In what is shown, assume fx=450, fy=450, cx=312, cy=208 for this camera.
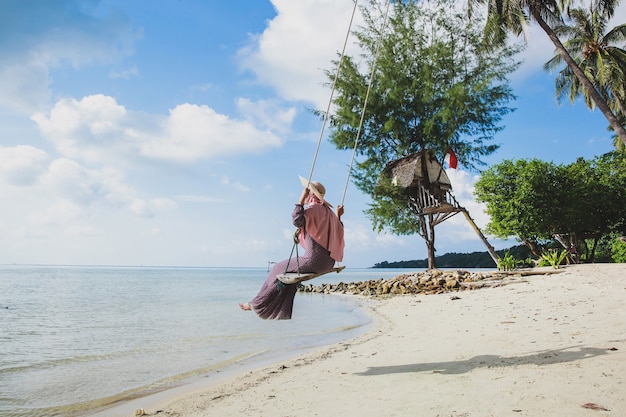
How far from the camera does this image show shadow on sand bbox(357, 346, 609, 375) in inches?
208

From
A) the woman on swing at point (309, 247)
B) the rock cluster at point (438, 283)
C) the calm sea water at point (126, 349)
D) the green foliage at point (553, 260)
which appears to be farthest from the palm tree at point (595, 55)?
the woman on swing at point (309, 247)

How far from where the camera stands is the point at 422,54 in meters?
25.6

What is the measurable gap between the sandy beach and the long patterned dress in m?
0.88

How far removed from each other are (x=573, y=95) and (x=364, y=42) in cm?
1672

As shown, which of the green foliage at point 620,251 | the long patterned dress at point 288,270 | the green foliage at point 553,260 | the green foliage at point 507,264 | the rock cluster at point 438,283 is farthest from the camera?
the green foliage at point 620,251

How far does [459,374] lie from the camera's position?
199 inches

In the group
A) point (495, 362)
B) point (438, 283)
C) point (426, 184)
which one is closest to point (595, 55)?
point (426, 184)

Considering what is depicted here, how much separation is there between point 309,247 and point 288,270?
456 millimetres

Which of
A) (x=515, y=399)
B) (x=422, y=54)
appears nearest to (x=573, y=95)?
(x=422, y=54)

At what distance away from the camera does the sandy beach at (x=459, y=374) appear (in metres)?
3.98

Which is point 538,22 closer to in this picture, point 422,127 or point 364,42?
point 422,127

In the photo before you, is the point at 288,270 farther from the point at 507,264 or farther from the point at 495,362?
the point at 507,264

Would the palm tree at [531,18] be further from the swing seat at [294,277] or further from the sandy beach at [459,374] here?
the swing seat at [294,277]

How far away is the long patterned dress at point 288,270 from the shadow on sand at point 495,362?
1.51 m
